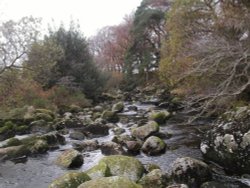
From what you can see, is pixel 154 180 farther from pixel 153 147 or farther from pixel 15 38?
pixel 15 38

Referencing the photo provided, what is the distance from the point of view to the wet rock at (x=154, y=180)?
28.8 feet

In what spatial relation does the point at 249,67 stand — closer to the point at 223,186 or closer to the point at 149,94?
the point at 223,186

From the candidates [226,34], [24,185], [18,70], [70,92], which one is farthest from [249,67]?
[70,92]

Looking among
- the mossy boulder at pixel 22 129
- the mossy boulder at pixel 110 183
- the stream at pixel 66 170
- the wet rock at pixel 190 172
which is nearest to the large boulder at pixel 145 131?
the stream at pixel 66 170

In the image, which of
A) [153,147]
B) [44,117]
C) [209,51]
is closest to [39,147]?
[153,147]

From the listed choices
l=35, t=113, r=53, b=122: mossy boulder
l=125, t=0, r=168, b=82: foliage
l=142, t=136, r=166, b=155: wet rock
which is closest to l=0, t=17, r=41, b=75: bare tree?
l=35, t=113, r=53, b=122: mossy boulder

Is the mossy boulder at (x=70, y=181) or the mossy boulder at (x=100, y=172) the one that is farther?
the mossy boulder at (x=100, y=172)

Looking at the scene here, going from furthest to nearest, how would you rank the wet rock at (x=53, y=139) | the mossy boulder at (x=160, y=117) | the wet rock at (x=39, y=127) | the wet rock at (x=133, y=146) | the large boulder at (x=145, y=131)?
the mossy boulder at (x=160, y=117)
the wet rock at (x=39, y=127)
the wet rock at (x=53, y=139)
the large boulder at (x=145, y=131)
the wet rock at (x=133, y=146)

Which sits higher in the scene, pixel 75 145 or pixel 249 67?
pixel 249 67

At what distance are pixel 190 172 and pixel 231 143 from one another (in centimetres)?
145

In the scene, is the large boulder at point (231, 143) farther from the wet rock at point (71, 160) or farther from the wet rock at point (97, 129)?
the wet rock at point (97, 129)

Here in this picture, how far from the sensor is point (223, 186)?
29.0 ft

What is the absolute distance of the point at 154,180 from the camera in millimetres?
8875

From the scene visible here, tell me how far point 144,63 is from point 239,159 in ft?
89.2
